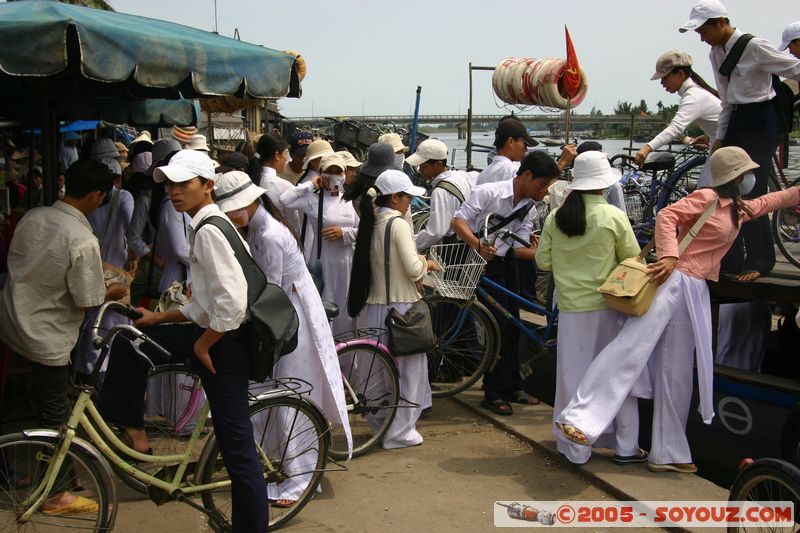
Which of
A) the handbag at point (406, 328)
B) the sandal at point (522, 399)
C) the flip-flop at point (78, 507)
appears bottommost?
the sandal at point (522, 399)

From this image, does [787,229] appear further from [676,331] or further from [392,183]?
[392,183]

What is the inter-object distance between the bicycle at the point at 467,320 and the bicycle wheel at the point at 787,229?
1946mm

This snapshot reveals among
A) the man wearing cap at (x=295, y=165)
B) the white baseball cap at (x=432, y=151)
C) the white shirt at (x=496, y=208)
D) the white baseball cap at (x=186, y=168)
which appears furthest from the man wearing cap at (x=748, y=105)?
the man wearing cap at (x=295, y=165)

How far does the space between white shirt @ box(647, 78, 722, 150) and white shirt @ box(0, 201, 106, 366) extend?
4.61 metres

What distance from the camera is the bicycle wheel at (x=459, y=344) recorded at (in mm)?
6004

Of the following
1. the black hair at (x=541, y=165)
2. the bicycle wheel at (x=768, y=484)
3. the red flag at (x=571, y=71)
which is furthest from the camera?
the red flag at (x=571, y=71)

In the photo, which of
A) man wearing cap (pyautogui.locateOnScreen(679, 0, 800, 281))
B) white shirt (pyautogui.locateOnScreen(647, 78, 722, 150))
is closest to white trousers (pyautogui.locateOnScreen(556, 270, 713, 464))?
man wearing cap (pyautogui.locateOnScreen(679, 0, 800, 281))

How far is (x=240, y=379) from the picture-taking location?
3.43 m

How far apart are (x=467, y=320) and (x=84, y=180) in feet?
10.4

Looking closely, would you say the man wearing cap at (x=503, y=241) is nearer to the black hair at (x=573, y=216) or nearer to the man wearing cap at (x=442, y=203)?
the man wearing cap at (x=442, y=203)

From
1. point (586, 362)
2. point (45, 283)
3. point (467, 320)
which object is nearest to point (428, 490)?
point (586, 362)

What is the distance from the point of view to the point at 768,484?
3.37 metres

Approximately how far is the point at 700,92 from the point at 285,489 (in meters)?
4.79

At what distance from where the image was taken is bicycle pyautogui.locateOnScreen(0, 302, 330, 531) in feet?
10.9
